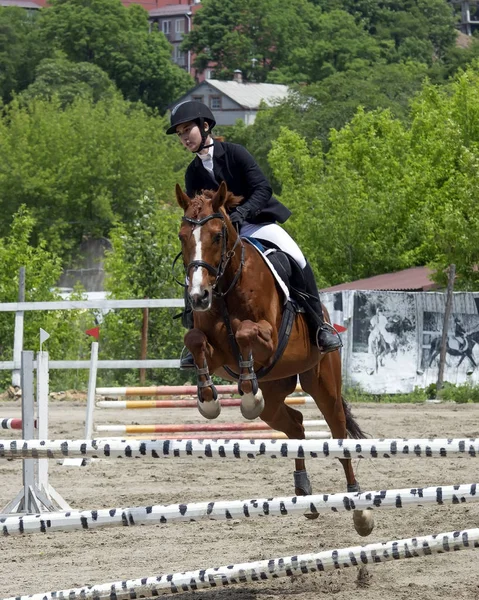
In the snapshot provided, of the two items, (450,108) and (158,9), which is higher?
(158,9)

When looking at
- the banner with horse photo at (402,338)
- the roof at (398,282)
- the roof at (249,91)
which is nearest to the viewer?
the banner with horse photo at (402,338)

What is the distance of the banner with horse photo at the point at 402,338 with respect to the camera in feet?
58.6

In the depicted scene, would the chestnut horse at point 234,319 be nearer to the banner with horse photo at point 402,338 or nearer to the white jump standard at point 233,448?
the white jump standard at point 233,448

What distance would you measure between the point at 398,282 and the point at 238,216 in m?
20.2

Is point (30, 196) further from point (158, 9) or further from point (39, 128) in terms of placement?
point (158, 9)

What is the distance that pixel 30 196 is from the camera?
5984 cm

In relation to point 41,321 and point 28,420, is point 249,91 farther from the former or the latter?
point 28,420

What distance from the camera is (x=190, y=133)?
707 centimetres

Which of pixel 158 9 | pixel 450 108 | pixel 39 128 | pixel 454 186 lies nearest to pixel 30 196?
pixel 39 128

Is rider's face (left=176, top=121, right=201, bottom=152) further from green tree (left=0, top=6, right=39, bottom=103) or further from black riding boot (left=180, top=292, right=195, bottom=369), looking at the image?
green tree (left=0, top=6, right=39, bottom=103)

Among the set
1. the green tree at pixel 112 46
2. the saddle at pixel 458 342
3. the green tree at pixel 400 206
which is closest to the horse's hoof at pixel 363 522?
the saddle at pixel 458 342

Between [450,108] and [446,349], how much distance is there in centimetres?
1788

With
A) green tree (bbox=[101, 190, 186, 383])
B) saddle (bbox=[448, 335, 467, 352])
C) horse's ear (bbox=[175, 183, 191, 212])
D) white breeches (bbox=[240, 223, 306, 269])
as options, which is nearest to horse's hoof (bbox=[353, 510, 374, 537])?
white breeches (bbox=[240, 223, 306, 269])

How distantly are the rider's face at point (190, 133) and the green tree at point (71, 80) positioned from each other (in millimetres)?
87370
